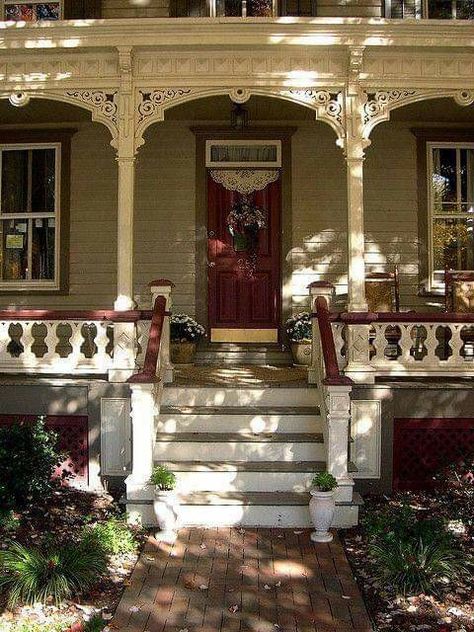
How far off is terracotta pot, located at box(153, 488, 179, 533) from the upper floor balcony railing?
620 centimetres

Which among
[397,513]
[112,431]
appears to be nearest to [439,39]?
[397,513]

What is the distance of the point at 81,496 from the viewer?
645cm

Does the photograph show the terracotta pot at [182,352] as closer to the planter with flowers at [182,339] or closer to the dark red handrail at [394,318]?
the planter with flowers at [182,339]

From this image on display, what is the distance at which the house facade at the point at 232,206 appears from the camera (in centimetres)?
664

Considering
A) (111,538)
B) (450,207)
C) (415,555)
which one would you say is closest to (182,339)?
(111,538)

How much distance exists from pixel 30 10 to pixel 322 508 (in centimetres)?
754

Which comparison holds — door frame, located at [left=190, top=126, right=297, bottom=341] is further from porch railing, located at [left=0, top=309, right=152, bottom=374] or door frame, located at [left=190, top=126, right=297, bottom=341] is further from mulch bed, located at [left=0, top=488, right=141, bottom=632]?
mulch bed, located at [left=0, top=488, right=141, bottom=632]

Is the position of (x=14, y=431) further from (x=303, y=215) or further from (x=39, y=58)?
(x=303, y=215)

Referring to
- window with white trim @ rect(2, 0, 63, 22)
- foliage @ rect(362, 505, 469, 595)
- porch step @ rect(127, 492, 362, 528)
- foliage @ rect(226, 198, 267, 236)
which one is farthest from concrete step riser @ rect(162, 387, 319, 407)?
window with white trim @ rect(2, 0, 63, 22)

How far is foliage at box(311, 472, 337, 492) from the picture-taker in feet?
18.0

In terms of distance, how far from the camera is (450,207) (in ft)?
30.0

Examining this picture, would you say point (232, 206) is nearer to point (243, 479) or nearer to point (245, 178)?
point (245, 178)

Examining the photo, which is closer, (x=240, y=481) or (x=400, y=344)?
(x=240, y=481)

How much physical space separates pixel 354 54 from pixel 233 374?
12.0 ft
